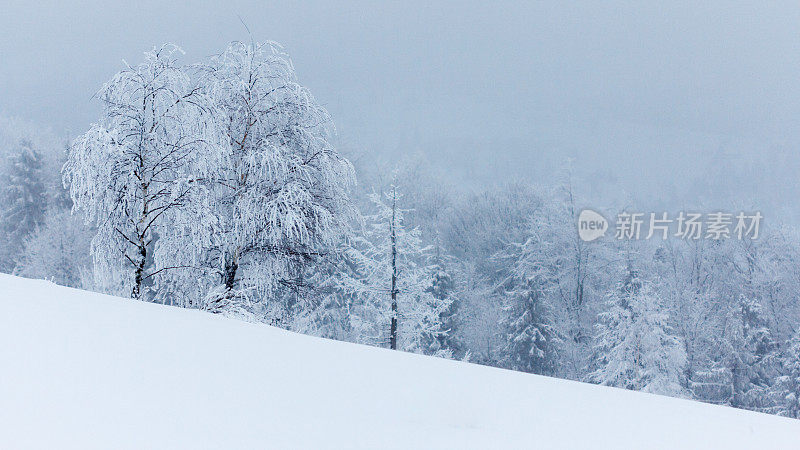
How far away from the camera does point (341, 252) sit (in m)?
10.2

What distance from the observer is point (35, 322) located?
2.25 meters

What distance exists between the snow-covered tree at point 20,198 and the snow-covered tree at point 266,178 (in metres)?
27.7

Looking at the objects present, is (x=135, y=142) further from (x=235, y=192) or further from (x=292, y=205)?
(x=292, y=205)

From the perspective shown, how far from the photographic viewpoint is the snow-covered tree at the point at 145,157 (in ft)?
24.4

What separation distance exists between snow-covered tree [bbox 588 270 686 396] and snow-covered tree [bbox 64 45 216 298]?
16.1 metres

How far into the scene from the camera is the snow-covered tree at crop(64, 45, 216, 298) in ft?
24.4

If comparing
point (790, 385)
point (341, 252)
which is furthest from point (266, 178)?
point (790, 385)

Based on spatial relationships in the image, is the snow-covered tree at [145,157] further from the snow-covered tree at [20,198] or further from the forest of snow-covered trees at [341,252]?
the snow-covered tree at [20,198]

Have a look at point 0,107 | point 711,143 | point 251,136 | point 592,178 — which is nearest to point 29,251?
point 251,136

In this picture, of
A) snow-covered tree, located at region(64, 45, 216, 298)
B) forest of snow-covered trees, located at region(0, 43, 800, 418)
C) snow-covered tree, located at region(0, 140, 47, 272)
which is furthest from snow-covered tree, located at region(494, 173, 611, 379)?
snow-covered tree, located at region(0, 140, 47, 272)

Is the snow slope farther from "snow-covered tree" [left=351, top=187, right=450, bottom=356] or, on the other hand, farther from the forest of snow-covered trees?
"snow-covered tree" [left=351, top=187, right=450, bottom=356]

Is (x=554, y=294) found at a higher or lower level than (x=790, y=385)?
higher

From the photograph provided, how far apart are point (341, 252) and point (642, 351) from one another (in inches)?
529

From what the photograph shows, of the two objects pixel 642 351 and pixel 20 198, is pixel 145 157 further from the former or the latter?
pixel 20 198
